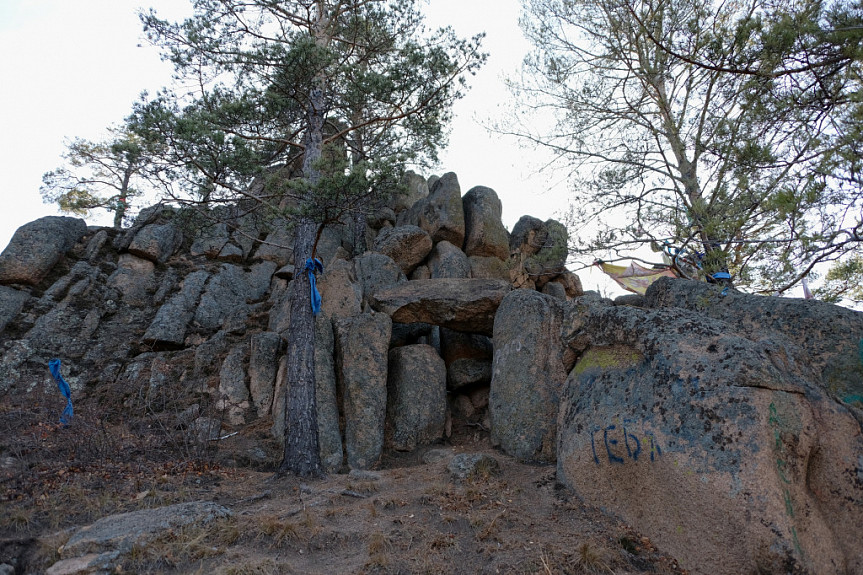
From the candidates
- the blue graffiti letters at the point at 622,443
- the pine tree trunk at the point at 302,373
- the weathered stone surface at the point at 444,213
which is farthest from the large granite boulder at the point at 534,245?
the blue graffiti letters at the point at 622,443

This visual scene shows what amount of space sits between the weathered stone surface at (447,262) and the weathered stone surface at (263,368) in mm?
4662

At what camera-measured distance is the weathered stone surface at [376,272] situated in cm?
1265

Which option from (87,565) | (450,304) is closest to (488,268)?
(450,304)

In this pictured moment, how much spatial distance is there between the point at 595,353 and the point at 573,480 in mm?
1431

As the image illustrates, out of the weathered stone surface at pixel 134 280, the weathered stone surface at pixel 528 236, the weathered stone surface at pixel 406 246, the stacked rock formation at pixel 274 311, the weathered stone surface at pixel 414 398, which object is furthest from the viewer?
the weathered stone surface at pixel 528 236

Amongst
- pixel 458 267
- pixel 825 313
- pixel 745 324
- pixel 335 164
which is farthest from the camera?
pixel 458 267

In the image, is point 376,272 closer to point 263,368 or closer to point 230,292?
point 263,368

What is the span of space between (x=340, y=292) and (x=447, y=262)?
3.46 metres

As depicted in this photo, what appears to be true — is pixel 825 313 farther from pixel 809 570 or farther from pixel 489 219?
pixel 489 219

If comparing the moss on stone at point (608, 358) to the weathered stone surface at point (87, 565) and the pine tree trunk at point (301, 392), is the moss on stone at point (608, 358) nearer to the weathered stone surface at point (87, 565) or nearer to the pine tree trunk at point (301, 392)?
the pine tree trunk at point (301, 392)

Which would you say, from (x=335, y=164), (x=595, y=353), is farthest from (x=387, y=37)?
(x=595, y=353)

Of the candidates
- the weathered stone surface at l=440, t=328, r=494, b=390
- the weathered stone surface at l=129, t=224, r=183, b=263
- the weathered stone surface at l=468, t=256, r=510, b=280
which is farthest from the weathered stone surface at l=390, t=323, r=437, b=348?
the weathered stone surface at l=129, t=224, r=183, b=263

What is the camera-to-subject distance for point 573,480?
5.59 meters

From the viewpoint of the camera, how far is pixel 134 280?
1466 cm
